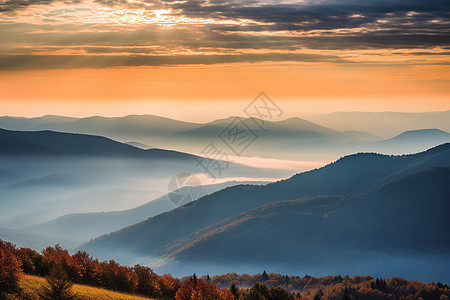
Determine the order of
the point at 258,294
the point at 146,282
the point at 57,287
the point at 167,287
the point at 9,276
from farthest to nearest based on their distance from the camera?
the point at 146,282, the point at 167,287, the point at 258,294, the point at 9,276, the point at 57,287

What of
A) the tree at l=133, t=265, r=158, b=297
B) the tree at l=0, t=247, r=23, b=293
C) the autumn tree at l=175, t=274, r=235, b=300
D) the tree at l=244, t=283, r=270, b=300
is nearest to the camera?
the tree at l=0, t=247, r=23, b=293

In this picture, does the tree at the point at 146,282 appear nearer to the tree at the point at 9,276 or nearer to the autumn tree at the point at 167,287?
the autumn tree at the point at 167,287

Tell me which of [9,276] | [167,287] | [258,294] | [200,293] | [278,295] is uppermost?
[9,276]

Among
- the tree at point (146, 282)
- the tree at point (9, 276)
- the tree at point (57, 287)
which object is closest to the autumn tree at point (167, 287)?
the tree at point (146, 282)

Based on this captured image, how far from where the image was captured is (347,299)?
5266 inches

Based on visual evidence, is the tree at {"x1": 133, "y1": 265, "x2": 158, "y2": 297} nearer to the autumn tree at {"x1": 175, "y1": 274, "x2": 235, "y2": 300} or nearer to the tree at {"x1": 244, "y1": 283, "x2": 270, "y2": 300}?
the autumn tree at {"x1": 175, "y1": 274, "x2": 235, "y2": 300}

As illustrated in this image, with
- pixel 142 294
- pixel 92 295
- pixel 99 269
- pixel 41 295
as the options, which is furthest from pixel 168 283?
pixel 41 295

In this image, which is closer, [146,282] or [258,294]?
[258,294]

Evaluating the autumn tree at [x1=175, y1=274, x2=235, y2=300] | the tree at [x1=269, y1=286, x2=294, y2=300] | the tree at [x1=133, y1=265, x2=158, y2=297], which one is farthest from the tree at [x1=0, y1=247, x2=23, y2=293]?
the tree at [x1=269, y1=286, x2=294, y2=300]

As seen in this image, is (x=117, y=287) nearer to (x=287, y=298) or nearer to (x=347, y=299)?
(x=287, y=298)

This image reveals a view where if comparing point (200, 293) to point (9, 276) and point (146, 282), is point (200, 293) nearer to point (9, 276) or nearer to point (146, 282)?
point (146, 282)

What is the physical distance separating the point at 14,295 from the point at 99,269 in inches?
1670

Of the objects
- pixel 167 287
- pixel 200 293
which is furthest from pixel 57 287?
pixel 167 287

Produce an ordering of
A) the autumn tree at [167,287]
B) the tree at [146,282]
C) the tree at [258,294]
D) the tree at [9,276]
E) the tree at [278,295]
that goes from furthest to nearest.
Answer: the tree at [146,282], the autumn tree at [167,287], the tree at [278,295], the tree at [258,294], the tree at [9,276]
